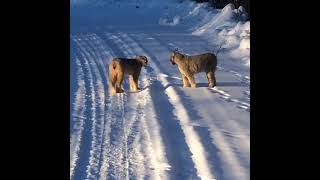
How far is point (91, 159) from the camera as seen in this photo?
5293 millimetres

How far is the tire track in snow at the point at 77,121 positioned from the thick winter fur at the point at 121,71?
0.52 m

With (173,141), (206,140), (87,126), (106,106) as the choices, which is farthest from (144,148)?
(106,106)

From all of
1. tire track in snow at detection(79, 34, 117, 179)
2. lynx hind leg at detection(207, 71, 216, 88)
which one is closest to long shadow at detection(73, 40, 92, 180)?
tire track in snow at detection(79, 34, 117, 179)

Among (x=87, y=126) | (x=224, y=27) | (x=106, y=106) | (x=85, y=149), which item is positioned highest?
(x=224, y=27)

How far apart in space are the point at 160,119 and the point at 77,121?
1.08 metres

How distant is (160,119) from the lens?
6.88 m

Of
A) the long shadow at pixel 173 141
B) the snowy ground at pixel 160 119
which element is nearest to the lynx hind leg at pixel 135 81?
the snowy ground at pixel 160 119

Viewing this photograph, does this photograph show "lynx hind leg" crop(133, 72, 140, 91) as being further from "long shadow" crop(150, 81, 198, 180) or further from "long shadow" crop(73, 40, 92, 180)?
"long shadow" crop(73, 40, 92, 180)

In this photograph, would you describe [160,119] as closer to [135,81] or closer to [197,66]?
[135,81]
